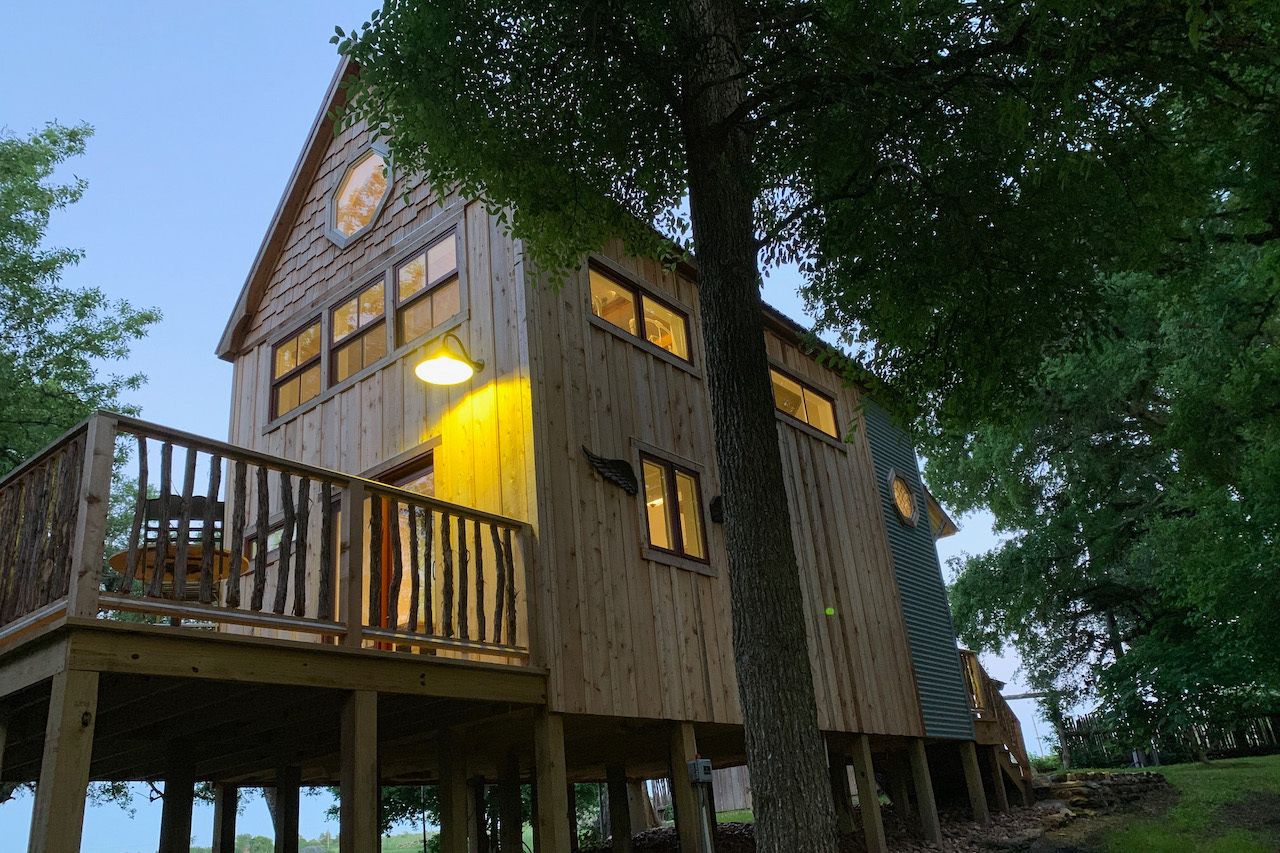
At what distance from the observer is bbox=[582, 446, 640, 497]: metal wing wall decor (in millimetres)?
8430

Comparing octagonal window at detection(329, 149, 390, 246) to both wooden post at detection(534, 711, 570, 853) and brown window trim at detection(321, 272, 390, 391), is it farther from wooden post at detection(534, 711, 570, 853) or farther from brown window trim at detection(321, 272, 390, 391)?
wooden post at detection(534, 711, 570, 853)

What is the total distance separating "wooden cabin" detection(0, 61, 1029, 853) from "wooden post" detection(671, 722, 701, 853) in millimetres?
32

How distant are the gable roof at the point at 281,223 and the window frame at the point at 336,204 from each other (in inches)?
22.9

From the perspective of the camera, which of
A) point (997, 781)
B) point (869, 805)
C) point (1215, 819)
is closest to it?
point (869, 805)

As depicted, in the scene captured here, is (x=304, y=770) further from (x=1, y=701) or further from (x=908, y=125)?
(x=908, y=125)

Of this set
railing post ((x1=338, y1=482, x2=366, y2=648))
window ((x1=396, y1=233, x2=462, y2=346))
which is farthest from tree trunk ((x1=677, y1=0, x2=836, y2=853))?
window ((x1=396, y1=233, x2=462, y2=346))

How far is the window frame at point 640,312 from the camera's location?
935 cm

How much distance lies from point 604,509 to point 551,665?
1569 millimetres

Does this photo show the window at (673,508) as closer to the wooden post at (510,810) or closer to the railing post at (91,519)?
the wooden post at (510,810)

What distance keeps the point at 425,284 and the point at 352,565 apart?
392 cm

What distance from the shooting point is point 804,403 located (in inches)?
510

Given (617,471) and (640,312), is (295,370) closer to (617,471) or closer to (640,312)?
(640,312)

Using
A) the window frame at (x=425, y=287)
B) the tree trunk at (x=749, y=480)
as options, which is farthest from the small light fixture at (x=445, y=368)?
the tree trunk at (x=749, y=480)

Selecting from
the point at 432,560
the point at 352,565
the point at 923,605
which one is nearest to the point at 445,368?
the point at 432,560
